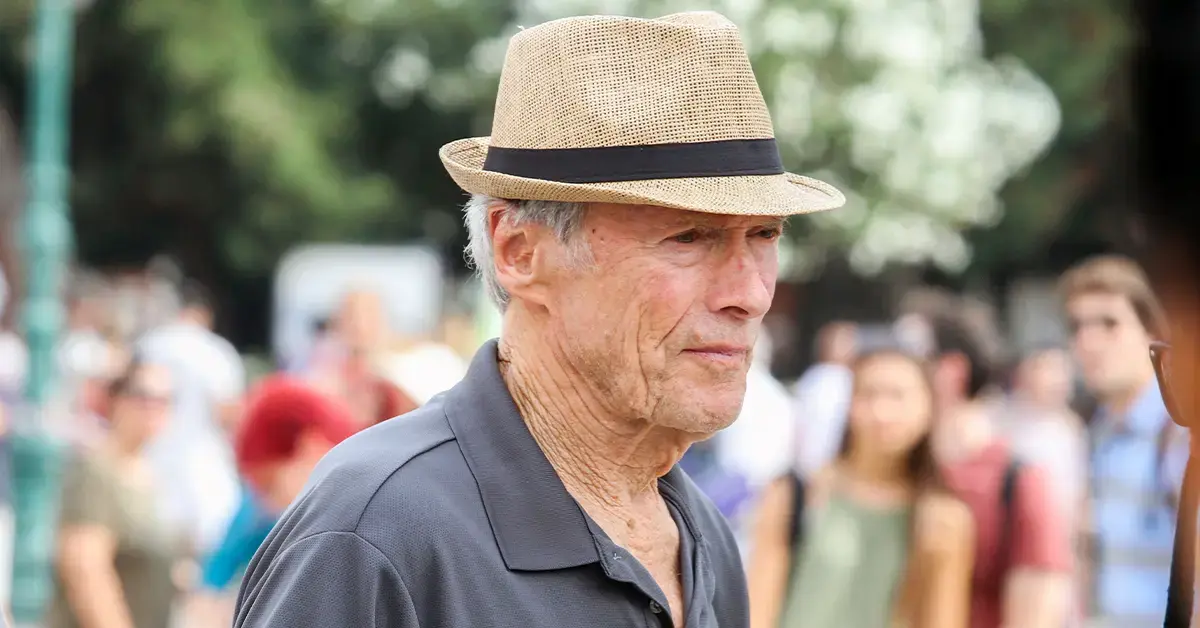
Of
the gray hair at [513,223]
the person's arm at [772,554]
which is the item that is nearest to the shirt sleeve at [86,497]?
the person's arm at [772,554]

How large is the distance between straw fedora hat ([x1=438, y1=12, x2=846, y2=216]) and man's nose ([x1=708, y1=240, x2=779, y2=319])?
0.10 meters

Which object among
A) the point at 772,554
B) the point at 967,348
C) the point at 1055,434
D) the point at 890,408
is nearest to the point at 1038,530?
the point at 890,408

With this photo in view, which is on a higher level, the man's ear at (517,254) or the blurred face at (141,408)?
the man's ear at (517,254)

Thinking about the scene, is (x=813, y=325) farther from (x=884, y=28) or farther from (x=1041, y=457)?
(x=1041, y=457)

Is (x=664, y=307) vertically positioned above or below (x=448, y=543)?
above

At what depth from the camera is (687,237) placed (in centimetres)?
201

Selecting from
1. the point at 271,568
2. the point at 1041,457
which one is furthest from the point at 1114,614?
the point at 271,568

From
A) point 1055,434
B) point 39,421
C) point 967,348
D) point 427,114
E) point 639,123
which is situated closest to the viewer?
point 639,123

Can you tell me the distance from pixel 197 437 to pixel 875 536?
382cm

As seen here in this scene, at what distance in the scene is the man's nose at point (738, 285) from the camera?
201cm

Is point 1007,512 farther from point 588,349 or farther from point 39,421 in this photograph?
point 39,421

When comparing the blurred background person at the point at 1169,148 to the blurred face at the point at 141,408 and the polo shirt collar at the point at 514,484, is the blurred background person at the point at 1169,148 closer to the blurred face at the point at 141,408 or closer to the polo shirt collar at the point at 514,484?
the polo shirt collar at the point at 514,484

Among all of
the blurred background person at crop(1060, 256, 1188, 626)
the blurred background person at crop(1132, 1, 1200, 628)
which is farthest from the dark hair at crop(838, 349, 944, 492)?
the blurred background person at crop(1132, 1, 1200, 628)

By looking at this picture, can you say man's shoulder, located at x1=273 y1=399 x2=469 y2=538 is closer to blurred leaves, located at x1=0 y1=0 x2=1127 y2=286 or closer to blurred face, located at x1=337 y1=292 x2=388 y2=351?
blurred face, located at x1=337 y1=292 x2=388 y2=351
